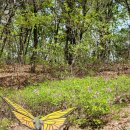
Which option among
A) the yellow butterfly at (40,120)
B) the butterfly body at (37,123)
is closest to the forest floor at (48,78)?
the yellow butterfly at (40,120)

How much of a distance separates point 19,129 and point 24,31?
18865 mm

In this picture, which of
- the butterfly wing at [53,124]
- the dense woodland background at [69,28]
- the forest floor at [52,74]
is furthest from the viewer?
the dense woodland background at [69,28]

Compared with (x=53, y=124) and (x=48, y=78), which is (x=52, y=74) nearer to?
(x=48, y=78)

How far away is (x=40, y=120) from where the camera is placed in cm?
173

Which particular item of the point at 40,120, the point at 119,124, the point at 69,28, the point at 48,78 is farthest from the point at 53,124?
the point at 69,28

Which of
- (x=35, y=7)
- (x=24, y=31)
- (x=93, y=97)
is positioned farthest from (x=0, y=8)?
(x=93, y=97)

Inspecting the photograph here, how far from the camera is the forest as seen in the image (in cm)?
779

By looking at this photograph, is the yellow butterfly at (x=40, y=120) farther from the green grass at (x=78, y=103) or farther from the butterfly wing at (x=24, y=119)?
the green grass at (x=78, y=103)

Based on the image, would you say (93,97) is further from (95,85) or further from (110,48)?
(110,48)

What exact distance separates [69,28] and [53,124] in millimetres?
18753

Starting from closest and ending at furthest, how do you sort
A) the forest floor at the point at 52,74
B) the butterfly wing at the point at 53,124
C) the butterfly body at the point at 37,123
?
the butterfly body at the point at 37,123, the butterfly wing at the point at 53,124, the forest floor at the point at 52,74

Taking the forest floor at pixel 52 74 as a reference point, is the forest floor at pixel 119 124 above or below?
below

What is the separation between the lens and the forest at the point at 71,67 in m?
7.79

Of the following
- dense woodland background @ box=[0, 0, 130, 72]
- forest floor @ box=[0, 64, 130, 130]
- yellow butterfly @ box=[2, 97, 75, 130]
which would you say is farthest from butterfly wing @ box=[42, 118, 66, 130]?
dense woodland background @ box=[0, 0, 130, 72]
